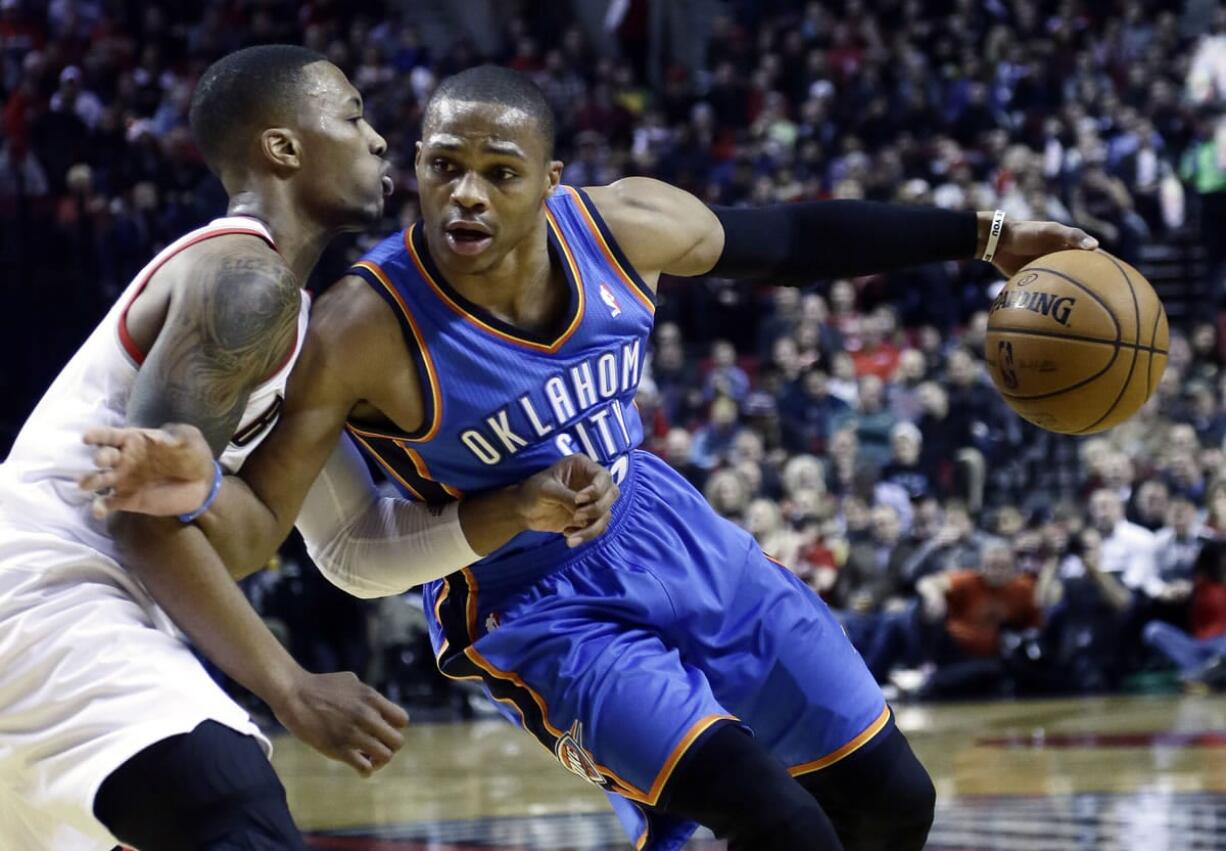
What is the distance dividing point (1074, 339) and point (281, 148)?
193cm

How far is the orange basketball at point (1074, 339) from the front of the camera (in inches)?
161

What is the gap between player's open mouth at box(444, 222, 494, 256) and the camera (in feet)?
11.6

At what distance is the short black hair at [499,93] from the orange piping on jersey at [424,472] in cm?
69

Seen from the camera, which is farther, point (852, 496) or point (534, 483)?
point (852, 496)

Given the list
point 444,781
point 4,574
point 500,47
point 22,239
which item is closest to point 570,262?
point 4,574

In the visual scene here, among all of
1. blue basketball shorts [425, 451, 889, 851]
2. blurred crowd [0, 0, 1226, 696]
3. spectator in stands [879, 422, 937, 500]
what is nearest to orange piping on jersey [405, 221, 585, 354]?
blue basketball shorts [425, 451, 889, 851]

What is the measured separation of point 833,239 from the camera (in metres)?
4.16

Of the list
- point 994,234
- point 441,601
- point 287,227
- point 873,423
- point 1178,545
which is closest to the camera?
point 287,227

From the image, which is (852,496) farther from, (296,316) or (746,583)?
(296,316)

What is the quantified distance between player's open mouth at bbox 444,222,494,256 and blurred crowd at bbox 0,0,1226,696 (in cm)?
646

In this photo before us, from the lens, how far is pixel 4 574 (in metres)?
2.70

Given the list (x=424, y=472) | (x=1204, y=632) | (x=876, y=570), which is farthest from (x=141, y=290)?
(x=1204, y=632)

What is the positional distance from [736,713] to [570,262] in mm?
1018

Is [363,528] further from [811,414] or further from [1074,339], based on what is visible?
[811,414]
